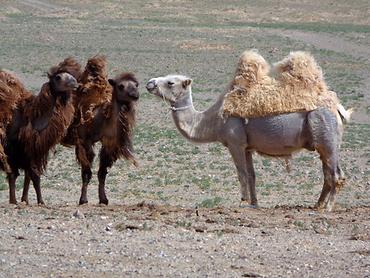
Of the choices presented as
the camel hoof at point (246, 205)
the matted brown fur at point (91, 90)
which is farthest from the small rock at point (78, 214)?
the matted brown fur at point (91, 90)

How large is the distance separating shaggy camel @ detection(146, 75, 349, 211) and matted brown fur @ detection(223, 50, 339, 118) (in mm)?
104

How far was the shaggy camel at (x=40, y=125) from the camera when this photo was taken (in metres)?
14.2

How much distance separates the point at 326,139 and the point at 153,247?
14.6 feet

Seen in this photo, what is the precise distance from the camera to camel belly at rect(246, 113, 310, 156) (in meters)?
13.8

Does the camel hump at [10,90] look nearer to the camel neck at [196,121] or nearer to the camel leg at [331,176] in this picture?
the camel neck at [196,121]

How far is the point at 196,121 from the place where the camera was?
46.6 ft

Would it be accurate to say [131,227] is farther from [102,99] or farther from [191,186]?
[191,186]

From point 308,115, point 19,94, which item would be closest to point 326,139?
point 308,115

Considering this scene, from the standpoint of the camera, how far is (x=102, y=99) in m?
15.1

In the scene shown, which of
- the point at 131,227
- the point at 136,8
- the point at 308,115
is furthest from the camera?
the point at 136,8

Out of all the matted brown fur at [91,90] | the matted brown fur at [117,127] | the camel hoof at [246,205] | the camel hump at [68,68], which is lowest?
the camel hoof at [246,205]

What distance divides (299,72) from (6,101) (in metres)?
3.89

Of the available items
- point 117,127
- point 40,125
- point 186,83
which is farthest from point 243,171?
point 40,125

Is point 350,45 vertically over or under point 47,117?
under
